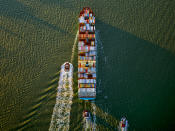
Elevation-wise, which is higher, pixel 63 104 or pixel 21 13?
pixel 21 13

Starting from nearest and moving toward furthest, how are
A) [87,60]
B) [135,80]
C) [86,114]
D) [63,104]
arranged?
[87,60], [86,114], [63,104], [135,80]

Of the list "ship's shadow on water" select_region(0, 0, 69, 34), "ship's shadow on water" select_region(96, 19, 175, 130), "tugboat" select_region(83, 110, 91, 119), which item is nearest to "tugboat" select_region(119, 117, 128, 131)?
"ship's shadow on water" select_region(96, 19, 175, 130)

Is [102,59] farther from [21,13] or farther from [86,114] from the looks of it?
[21,13]

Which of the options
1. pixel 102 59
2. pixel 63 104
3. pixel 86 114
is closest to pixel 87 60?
pixel 102 59

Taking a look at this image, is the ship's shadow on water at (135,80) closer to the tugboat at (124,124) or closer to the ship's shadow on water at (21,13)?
the tugboat at (124,124)

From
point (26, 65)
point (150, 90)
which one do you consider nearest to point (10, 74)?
point (26, 65)

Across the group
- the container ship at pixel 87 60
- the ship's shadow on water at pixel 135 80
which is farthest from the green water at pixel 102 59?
the container ship at pixel 87 60

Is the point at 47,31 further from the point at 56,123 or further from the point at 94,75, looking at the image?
the point at 56,123

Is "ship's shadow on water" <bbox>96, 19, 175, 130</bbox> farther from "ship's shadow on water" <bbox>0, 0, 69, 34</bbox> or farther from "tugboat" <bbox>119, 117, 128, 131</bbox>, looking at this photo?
"ship's shadow on water" <bbox>0, 0, 69, 34</bbox>
